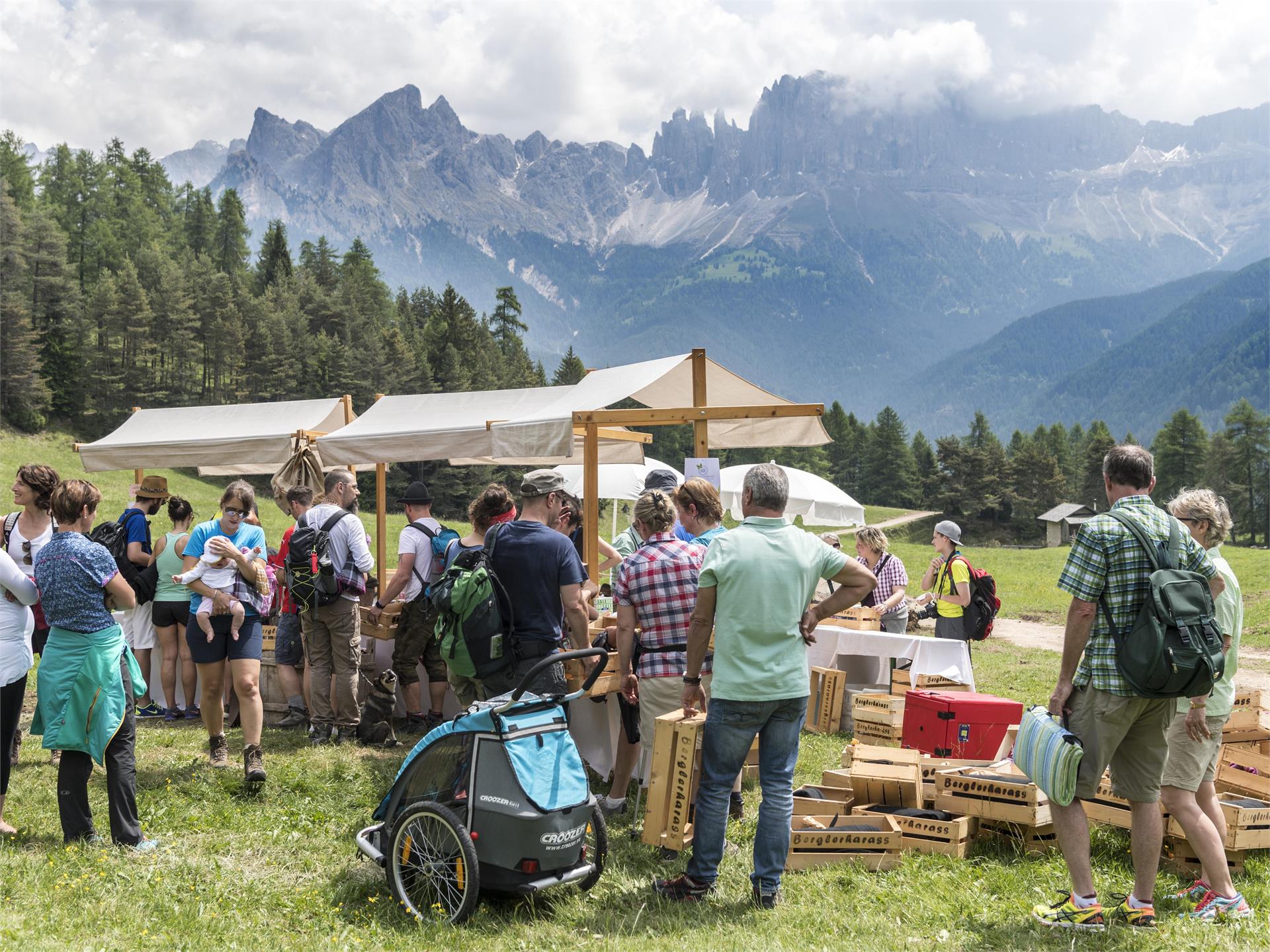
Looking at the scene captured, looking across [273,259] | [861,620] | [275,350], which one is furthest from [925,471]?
[861,620]

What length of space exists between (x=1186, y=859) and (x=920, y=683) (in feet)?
10.1

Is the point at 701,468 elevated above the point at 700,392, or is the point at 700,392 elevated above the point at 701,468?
the point at 700,392

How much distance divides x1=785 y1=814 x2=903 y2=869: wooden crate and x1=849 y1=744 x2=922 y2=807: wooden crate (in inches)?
21.0

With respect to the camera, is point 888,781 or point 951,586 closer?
point 888,781

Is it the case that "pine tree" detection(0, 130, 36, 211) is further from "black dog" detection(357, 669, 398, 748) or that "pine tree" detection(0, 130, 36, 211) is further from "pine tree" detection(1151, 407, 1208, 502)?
"pine tree" detection(1151, 407, 1208, 502)

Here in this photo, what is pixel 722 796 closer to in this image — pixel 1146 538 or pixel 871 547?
pixel 1146 538

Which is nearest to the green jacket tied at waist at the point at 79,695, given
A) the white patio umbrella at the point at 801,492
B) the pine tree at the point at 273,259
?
the white patio umbrella at the point at 801,492

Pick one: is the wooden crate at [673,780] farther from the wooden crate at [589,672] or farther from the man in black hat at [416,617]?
the man in black hat at [416,617]

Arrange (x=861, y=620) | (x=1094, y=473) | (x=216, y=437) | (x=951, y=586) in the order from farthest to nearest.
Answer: (x=1094, y=473) < (x=216, y=437) < (x=861, y=620) < (x=951, y=586)

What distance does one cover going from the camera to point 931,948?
394 cm

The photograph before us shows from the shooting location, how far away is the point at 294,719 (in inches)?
315

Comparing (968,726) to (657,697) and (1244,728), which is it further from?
(657,697)

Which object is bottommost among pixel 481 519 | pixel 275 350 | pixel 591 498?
pixel 481 519

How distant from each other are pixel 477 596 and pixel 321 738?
2.87m
